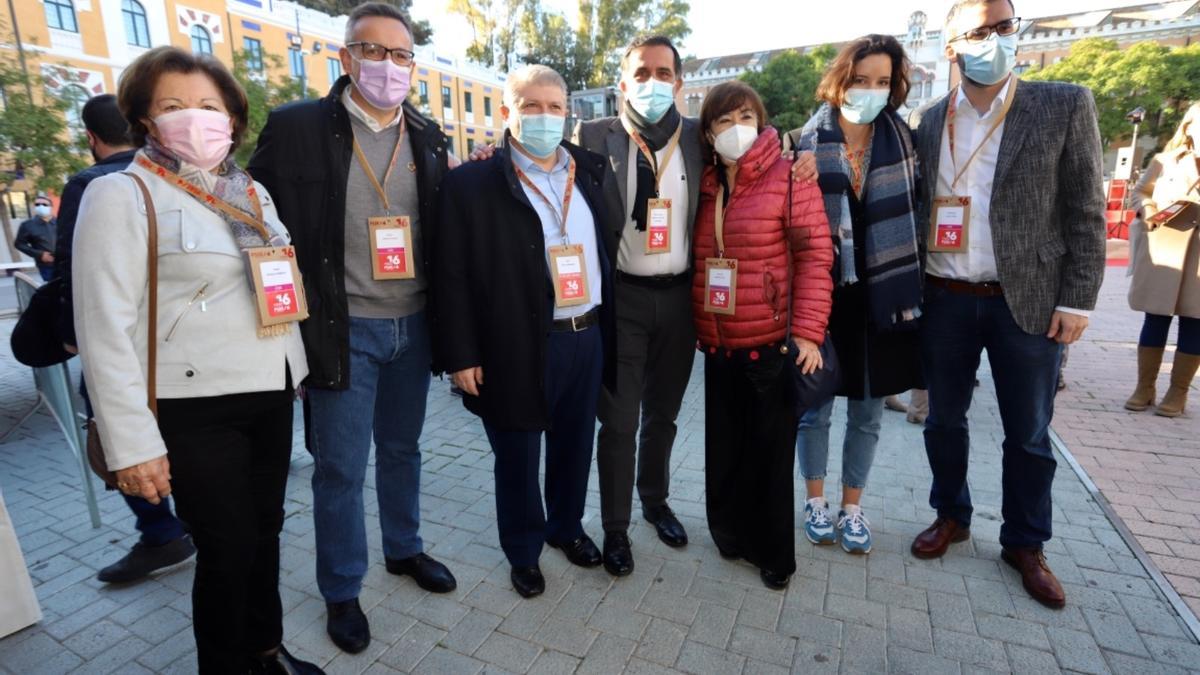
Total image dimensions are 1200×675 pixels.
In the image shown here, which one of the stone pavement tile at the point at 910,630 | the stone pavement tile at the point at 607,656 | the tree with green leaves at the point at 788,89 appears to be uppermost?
the tree with green leaves at the point at 788,89

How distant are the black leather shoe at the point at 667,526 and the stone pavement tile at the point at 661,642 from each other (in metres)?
0.58

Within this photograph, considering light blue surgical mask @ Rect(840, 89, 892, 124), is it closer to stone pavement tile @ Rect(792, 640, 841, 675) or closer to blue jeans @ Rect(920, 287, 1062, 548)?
blue jeans @ Rect(920, 287, 1062, 548)

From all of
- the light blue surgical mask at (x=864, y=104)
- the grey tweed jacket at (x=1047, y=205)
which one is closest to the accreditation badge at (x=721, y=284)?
the light blue surgical mask at (x=864, y=104)

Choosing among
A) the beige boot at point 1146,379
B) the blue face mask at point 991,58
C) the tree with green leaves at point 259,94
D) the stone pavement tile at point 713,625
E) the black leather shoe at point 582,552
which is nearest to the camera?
the stone pavement tile at point 713,625

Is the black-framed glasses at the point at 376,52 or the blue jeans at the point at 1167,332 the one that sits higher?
the black-framed glasses at the point at 376,52

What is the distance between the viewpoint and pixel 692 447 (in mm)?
4344

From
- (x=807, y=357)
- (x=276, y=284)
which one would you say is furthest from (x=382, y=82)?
(x=807, y=357)

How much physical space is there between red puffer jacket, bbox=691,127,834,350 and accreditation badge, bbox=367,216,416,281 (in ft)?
4.17

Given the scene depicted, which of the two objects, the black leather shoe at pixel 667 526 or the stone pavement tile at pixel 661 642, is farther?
the black leather shoe at pixel 667 526

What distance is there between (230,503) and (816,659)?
2061 mm

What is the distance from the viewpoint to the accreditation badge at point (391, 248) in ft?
7.55

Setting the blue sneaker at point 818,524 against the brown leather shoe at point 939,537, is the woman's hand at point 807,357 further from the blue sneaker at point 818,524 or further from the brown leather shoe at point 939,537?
the brown leather shoe at point 939,537

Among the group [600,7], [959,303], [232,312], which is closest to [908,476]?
[959,303]

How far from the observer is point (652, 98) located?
2795mm
